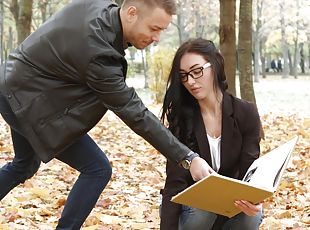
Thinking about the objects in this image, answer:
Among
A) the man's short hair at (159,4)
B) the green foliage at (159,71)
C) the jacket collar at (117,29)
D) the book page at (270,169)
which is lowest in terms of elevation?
the green foliage at (159,71)

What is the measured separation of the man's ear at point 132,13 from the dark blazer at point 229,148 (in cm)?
76

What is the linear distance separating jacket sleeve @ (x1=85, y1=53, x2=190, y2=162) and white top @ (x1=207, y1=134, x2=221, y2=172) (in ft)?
1.44

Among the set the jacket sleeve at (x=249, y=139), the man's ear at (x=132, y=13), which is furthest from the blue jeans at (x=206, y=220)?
the man's ear at (x=132, y=13)

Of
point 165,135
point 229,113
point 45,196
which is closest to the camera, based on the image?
point 165,135

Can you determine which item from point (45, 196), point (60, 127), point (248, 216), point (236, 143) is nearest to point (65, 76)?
point (60, 127)

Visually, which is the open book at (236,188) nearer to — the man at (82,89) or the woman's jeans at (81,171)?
the man at (82,89)

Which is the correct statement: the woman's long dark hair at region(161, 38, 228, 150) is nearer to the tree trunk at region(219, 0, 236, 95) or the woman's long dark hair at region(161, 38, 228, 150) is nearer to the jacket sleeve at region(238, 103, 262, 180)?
the jacket sleeve at region(238, 103, 262, 180)

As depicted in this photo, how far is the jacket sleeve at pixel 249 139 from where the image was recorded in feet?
10.7

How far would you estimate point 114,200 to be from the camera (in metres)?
5.23

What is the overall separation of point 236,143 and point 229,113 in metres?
0.17

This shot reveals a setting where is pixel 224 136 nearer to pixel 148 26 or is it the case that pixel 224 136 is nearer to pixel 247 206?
pixel 247 206

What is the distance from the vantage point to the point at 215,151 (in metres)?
3.27

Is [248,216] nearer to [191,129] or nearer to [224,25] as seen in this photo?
[191,129]

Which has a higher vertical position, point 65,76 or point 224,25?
point 65,76
